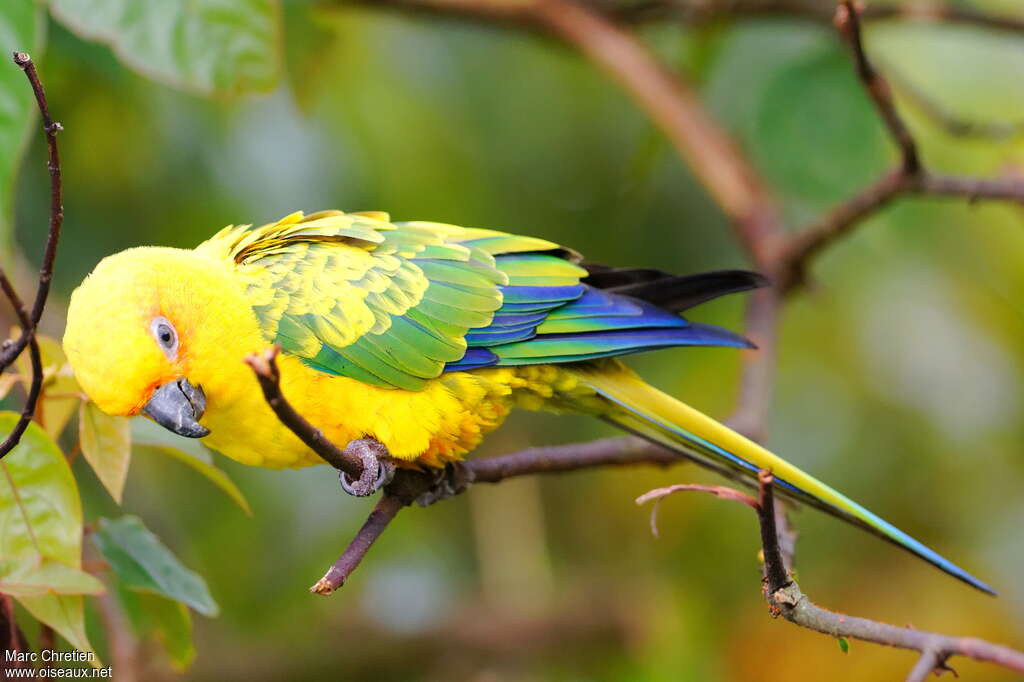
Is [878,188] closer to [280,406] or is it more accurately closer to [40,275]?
[280,406]

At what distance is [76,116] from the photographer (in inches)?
123

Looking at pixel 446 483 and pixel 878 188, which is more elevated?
pixel 878 188

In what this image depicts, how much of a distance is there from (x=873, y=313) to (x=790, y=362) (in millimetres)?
350

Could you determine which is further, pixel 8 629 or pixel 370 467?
pixel 370 467

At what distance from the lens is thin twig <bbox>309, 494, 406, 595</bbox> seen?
1.39m

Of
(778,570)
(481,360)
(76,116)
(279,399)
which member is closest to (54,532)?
(279,399)

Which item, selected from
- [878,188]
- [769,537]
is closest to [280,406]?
[769,537]

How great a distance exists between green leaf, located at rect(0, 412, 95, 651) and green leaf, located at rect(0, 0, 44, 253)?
384 millimetres

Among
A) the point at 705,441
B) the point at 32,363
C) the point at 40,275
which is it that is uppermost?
the point at 40,275

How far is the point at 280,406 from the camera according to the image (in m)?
1.19

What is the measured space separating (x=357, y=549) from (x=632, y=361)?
230 centimetres

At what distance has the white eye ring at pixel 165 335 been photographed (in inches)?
68.1

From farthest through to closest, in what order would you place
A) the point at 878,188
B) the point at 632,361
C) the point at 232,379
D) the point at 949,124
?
1. the point at 632,361
2. the point at 949,124
3. the point at 878,188
4. the point at 232,379

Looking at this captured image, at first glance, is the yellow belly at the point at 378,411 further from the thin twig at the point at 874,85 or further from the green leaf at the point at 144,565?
the thin twig at the point at 874,85
